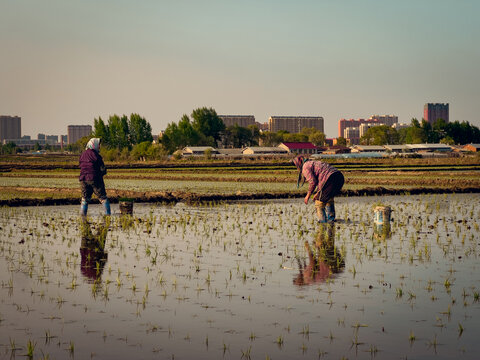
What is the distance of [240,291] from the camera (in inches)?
374

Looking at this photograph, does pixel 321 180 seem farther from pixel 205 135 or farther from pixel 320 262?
pixel 205 135


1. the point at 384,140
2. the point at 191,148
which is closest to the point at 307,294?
the point at 191,148

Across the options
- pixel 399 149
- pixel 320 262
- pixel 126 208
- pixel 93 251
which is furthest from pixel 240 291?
pixel 399 149

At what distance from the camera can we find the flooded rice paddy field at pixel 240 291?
7012 millimetres

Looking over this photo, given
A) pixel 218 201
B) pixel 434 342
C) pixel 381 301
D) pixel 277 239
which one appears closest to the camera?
pixel 434 342

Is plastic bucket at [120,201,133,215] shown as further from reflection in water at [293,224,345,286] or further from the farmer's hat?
reflection in water at [293,224,345,286]

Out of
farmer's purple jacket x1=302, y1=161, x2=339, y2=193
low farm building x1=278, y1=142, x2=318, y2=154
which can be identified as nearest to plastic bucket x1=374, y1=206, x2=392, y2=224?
farmer's purple jacket x1=302, y1=161, x2=339, y2=193

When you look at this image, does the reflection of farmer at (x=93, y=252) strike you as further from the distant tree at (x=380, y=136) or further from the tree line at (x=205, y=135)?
the distant tree at (x=380, y=136)

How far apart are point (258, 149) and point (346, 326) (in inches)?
5034

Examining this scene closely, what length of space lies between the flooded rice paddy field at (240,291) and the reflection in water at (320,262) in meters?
0.03

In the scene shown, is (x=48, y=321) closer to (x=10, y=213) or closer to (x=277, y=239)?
(x=277, y=239)

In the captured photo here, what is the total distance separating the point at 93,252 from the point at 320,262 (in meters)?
4.31

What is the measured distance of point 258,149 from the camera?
444 ft

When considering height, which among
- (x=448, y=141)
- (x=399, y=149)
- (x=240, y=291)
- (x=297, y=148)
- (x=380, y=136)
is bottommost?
(x=240, y=291)
